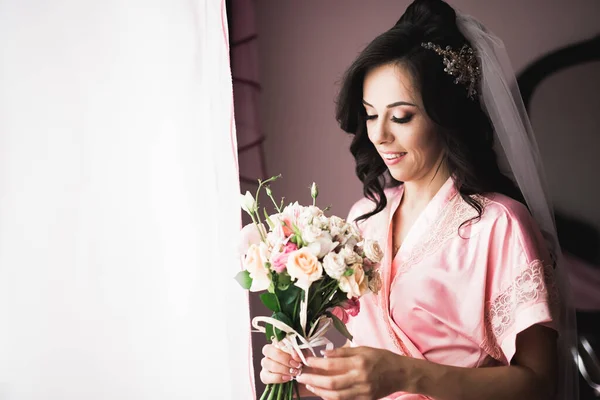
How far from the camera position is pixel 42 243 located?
1.35 meters

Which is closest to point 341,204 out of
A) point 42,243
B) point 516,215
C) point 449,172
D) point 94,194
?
point 449,172

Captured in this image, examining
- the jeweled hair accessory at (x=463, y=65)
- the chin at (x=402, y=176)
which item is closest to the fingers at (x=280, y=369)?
the chin at (x=402, y=176)

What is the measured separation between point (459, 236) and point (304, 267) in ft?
1.37

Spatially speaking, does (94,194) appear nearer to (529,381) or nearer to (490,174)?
(490,174)

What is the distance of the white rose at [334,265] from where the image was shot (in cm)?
109

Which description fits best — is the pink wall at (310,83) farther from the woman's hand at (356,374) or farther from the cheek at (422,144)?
the woman's hand at (356,374)

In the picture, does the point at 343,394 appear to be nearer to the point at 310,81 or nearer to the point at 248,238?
the point at 248,238

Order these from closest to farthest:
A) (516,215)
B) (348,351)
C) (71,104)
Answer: (348,351), (516,215), (71,104)

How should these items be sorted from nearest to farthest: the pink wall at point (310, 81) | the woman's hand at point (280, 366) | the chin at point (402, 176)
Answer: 1. the woman's hand at point (280, 366)
2. the chin at point (402, 176)
3. the pink wall at point (310, 81)

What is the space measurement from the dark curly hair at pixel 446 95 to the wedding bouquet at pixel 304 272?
318 mm

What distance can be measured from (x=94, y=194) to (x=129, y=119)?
0.64ft

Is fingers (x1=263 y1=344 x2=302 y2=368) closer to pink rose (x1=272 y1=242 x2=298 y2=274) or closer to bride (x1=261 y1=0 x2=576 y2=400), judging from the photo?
bride (x1=261 y1=0 x2=576 y2=400)

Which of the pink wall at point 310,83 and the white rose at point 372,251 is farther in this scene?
the pink wall at point 310,83

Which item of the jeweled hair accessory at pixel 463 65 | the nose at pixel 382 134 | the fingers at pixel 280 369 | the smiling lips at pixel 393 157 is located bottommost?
the fingers at pixel 280 369
